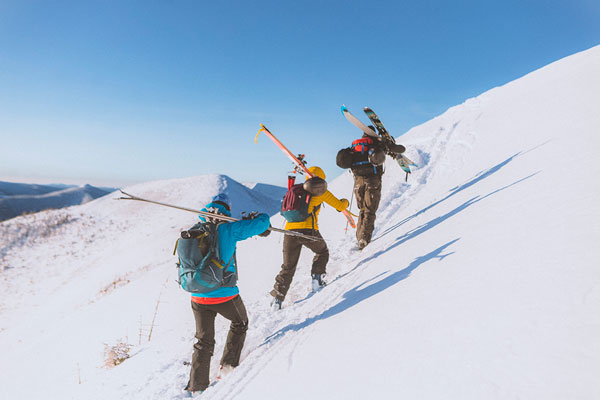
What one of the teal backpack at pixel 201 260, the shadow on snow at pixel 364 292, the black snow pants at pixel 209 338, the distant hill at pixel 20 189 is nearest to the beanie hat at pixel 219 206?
the teal backpack at pixel 201 260

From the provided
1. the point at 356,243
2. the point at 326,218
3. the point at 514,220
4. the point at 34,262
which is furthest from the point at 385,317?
the point at 34,262

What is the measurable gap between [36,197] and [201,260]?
101453 mm

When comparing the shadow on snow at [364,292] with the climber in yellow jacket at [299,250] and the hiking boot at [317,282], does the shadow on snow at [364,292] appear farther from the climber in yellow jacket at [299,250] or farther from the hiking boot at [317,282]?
the hiking boot at [317,282]

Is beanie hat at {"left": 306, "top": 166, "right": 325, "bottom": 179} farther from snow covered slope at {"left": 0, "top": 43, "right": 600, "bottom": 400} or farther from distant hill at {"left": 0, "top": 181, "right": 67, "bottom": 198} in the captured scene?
distant hill at {"left": 0, "top": 181, "right": 67, "bottom": 198}

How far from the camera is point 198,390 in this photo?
11.6 ft

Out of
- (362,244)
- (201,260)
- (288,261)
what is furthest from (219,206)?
(362,244)

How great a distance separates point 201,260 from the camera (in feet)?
11.3

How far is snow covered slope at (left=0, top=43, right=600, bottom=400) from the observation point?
170 centimetres

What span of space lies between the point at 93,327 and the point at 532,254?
8.49 metres

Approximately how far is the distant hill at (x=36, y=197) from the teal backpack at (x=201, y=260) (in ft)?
215

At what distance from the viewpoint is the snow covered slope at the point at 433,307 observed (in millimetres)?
1702

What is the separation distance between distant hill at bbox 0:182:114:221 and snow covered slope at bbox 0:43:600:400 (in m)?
62.2

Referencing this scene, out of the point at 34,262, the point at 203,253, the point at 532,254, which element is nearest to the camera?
the point at 532,254

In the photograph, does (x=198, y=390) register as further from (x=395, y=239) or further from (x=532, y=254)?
(x=395, y=239)
